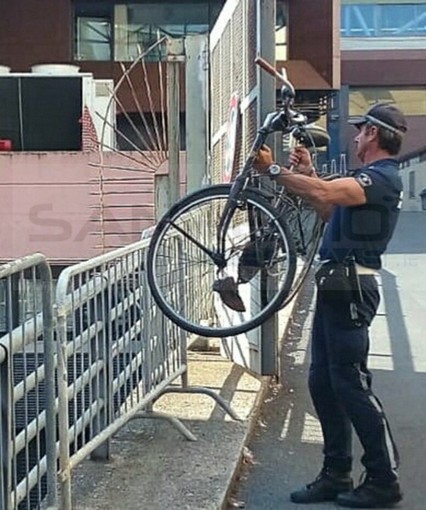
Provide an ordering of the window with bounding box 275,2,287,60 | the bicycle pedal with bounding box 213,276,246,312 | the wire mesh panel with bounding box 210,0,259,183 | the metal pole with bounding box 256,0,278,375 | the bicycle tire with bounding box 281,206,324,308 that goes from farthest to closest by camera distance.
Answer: the window with bounding box 275,2,287,60, the wire mesh panel with bounding box 210,0,259,183, the metal pole with bounding box 256,0,278,375, the bicycle tire with bounding box 281,206,324,308, the bicycle pedal with bounding box 213,276,246,312

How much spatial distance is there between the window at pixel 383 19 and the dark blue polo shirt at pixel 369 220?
34.1 meters

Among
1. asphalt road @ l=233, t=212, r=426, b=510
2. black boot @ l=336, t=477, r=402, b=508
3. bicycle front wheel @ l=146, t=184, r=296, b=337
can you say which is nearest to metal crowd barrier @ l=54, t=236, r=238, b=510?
bicycle front wheel @ l=146, t=184, r=296, b=337

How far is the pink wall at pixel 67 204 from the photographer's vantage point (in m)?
16.4

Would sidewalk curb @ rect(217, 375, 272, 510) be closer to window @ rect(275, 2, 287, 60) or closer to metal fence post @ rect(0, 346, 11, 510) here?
metal fence post @ rect(0, 346, 11, 510)

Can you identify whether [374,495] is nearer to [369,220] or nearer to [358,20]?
[369,220]

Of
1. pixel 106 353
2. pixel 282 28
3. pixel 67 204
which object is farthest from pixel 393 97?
pixel 106 353

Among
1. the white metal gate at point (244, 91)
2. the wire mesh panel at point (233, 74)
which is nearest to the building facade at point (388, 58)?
the wire mesh panel at point (233, 74)

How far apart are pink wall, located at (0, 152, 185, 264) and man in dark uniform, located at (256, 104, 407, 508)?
1125cm

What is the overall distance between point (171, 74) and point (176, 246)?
80.3 inches

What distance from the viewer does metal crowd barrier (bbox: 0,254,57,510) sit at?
3203 mm

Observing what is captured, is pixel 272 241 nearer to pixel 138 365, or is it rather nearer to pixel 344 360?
pixel 344 360

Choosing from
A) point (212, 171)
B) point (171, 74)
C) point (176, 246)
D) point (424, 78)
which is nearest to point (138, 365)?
point (176, 246)

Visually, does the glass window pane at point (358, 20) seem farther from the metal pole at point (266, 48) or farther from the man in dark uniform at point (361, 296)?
the man in dark uniform at point (361, 296)

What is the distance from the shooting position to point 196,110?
8133 millimetres
